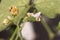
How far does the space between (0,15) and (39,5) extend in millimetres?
114

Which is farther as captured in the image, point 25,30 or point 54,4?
point 25,30

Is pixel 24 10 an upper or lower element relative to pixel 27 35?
Answer: upper

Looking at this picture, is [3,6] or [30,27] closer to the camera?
[3,6]

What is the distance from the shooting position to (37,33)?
884mm

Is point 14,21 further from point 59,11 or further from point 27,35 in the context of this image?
point 27,35

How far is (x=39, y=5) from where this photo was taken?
0.52 m

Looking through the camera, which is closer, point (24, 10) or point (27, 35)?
point (24, 10)

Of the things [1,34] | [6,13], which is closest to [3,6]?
[6,13]

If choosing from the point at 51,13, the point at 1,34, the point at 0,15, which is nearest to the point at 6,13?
the point at 0,15

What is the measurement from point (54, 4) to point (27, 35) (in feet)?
1.38

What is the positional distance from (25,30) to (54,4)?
0.39 metres

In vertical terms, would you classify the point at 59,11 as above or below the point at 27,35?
above

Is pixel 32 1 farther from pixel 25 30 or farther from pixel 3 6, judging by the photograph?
pixel 25 30

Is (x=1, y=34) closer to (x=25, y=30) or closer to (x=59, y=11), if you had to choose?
(x=25, y=30)
